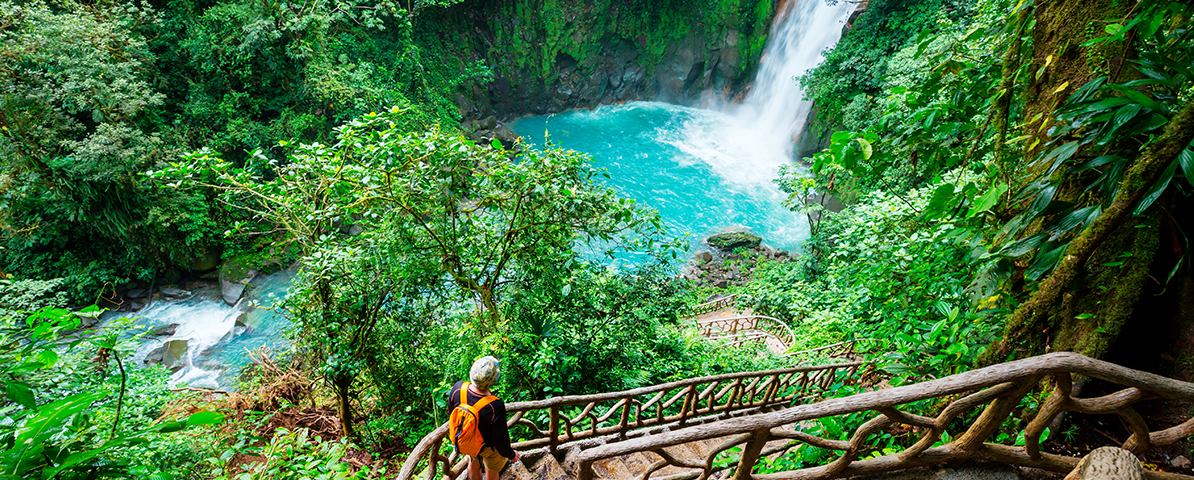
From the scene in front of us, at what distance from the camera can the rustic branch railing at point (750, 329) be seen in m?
9.30

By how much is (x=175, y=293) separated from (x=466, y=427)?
13885mm

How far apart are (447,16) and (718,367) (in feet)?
67.9

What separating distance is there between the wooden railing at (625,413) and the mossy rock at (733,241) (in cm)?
1067

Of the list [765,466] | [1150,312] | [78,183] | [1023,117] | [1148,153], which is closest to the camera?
[1148,153]

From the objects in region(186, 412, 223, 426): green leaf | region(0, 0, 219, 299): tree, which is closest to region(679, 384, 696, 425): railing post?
region(186, 412, 223, 426): green leaf

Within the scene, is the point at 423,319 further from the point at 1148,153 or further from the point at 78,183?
the point at 78,183

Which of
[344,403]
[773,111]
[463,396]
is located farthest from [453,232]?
[773,111]

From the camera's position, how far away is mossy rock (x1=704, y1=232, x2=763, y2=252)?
16598mm

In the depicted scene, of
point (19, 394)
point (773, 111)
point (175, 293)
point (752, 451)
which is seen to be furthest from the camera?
point (773, 111)

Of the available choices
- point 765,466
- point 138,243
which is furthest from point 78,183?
point 765,466

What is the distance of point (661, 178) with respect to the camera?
20.4 m

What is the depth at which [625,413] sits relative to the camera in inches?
144

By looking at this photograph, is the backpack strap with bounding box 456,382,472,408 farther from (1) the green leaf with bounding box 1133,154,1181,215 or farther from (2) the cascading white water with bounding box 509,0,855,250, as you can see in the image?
(2) the cascading white water with bounding box 509,0,855,250

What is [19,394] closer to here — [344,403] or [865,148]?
[865,148]
